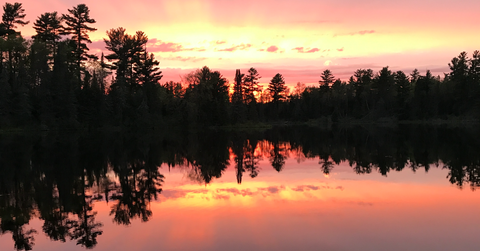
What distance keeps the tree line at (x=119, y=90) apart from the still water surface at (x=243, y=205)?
44.0m

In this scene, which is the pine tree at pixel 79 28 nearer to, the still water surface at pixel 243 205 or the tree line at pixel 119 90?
the tree line at pixel 119 90

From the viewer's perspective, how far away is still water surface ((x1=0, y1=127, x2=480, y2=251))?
852cm

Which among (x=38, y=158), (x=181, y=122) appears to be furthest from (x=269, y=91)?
(x=38, y=158)

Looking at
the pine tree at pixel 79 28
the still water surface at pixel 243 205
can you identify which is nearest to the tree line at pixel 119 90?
the pine tree at pixel 79 28

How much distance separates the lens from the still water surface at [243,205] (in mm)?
8516

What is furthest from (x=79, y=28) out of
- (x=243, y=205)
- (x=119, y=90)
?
(x=243, y=205)

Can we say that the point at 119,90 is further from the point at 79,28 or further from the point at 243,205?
the point at 243,205

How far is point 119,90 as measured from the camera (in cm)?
6631

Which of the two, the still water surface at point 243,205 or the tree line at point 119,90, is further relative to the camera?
the tree line at point 119,90

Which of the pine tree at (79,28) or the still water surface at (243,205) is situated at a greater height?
the pine tree at (79,28)

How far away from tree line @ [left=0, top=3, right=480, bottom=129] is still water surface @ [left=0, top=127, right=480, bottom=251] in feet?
144

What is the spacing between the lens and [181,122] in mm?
73562

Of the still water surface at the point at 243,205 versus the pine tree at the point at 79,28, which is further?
the pine tree at the point at 79,28

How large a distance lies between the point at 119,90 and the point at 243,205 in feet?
197
